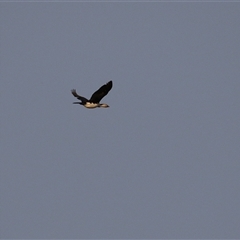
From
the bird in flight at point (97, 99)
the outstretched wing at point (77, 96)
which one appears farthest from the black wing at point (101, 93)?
the outstretched wing at point (77, 96)

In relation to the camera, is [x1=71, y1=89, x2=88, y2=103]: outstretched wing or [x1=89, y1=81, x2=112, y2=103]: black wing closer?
[x1=89, y1=81, x2=112, y2=103]: black wing

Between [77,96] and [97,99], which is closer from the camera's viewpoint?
[97,99]

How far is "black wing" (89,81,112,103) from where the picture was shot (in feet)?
158

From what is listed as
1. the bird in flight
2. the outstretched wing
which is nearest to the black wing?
the bird in flight

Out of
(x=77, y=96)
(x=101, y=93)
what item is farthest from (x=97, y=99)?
(x=77, y=96)

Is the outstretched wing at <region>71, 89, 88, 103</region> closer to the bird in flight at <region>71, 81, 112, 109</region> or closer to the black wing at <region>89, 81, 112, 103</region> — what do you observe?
the bird in flight at <region>71, 81, 112, 109</region>

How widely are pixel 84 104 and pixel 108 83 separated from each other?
230 centimetres

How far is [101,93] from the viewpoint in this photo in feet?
159

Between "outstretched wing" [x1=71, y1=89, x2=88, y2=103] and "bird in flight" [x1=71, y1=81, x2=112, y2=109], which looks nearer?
"bird in flight" [x1=71, y1=81, x2=112, y2=109]

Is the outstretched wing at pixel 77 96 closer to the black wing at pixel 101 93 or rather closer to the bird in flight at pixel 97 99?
the bird in flight at pixel 97 99

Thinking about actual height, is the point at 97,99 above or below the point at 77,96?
below

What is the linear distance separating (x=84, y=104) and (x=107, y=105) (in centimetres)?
159

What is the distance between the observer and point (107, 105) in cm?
4862

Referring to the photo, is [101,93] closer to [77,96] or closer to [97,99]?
[97,99]
